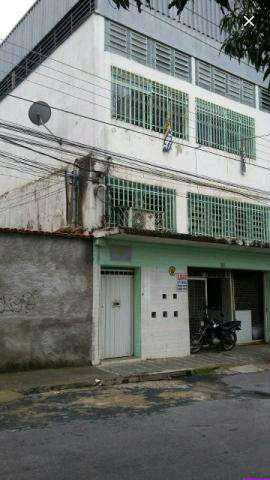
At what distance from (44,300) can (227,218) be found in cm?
819

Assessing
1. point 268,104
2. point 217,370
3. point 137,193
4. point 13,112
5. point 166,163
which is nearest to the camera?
point 217,370

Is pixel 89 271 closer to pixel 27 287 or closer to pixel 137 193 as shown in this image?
pixel 27 287

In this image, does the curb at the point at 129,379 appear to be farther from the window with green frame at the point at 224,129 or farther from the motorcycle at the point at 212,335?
the window with green frame at the point at 224,129

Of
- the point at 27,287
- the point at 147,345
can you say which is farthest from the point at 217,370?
the point at 27,287

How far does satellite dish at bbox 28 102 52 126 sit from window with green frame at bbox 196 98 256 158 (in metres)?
5.06

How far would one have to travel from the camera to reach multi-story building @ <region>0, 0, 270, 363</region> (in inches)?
550

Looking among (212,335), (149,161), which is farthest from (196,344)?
(149,161)

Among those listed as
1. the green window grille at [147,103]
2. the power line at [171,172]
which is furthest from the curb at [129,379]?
the green window grille at [147,103]

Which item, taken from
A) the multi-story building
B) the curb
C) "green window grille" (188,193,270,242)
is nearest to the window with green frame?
the multi-story building

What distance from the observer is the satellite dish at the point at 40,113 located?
16500mm

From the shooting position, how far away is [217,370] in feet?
41.8

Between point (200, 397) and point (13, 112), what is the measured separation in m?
13.7

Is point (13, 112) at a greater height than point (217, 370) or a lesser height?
greater

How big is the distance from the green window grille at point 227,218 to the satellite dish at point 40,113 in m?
5.27
